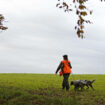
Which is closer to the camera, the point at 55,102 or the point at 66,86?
the point at 55,102

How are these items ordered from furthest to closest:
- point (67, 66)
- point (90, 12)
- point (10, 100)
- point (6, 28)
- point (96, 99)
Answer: point (6, 28) → point (67, 66) → point (96, 99) → point (10, 100) → point (90, 12)

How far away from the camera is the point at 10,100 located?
1195 centimetres

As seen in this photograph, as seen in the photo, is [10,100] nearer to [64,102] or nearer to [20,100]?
[20,100]

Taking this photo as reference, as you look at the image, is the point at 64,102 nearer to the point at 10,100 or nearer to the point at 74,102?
the point at 74,102

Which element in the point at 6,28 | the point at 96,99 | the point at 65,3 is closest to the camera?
the point at 65,3

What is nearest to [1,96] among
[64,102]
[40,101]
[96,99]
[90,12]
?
[40,101]

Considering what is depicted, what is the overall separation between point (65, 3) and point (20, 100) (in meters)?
4.88

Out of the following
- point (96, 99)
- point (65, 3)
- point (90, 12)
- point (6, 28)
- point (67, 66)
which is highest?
point (6, 28)

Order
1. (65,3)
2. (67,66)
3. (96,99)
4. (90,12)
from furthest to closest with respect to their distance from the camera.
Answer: (67,66) < (96,99) < (65,3) < (90,12)

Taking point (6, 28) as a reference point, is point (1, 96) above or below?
below

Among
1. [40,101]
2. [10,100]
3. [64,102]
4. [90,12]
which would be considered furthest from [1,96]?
[90,12]

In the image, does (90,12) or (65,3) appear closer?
(90,12)

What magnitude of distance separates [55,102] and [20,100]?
1.68 metres

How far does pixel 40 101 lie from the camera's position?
38.3ft
